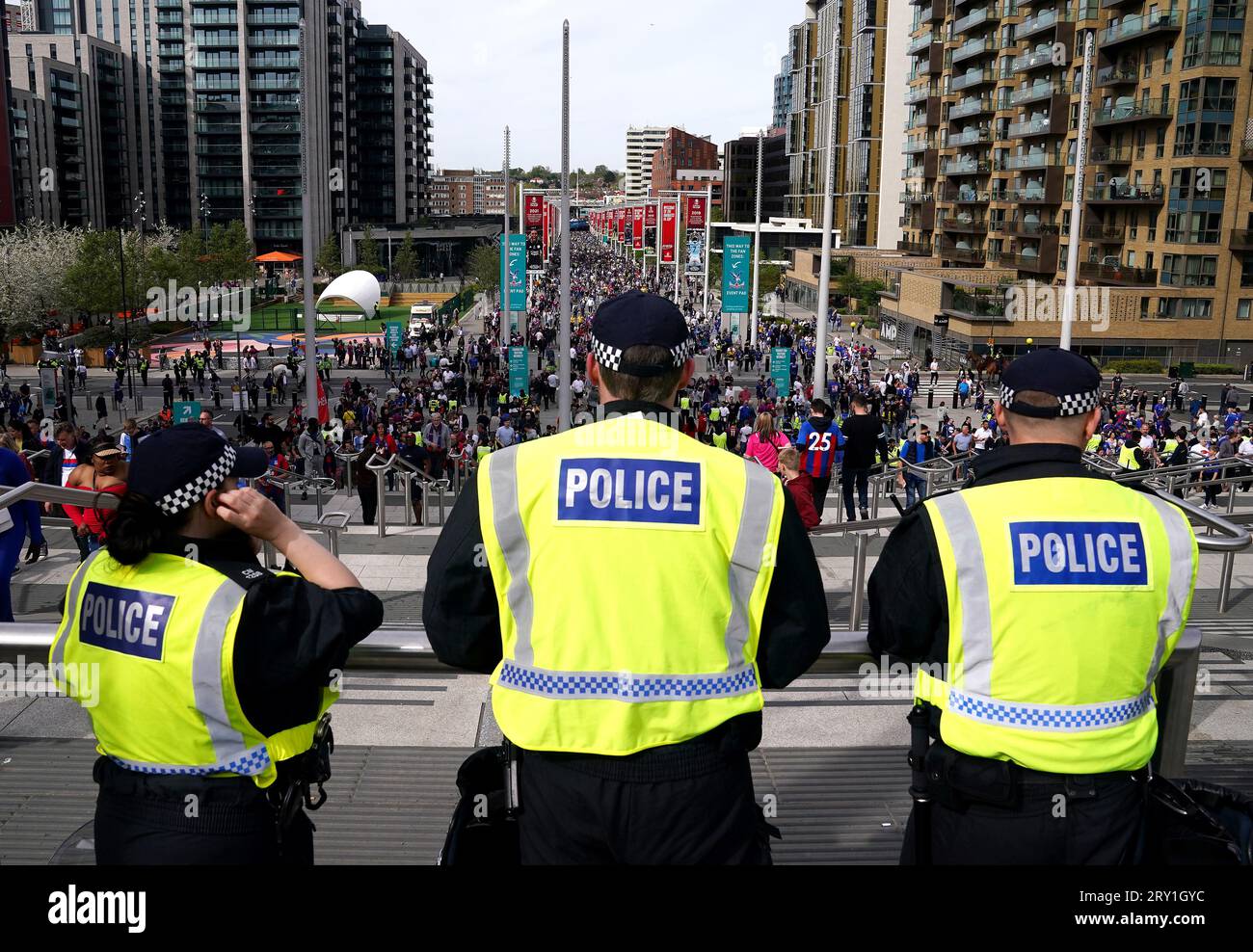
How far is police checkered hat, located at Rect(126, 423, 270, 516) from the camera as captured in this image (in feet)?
9.01

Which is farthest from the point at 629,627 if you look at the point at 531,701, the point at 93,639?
the point at 93,639

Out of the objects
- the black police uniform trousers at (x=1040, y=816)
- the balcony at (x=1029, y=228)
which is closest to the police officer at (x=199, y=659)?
the black police uniform trousers at (x=1040, y=816)

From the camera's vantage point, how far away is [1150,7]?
181 feet

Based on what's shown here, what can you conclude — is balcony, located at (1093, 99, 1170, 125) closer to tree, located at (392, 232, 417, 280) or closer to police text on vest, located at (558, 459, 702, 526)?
police text on vest, located at (558, 459, 702, 526)

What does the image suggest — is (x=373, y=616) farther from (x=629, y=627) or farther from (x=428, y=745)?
(x=428, y=745)

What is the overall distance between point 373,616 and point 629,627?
66cm

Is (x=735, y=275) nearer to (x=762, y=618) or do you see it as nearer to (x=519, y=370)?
(x=519, y=370)

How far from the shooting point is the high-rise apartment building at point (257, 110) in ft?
361

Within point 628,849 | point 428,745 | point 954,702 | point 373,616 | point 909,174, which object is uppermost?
point 909,174

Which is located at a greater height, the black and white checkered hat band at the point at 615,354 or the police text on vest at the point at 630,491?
the black and white checkered hat band at the point at 615,354

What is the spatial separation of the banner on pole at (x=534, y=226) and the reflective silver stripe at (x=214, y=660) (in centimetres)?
4031

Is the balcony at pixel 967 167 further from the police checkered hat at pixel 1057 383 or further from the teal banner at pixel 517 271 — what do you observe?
the police checkered hat at pixel 1057 383
